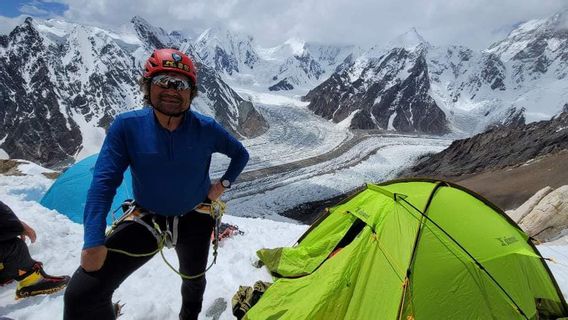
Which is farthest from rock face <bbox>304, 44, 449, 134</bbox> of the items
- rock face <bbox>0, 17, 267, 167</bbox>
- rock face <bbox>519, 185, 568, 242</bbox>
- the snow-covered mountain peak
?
rock face <bbox>519, 185, 568, 242</bbox>

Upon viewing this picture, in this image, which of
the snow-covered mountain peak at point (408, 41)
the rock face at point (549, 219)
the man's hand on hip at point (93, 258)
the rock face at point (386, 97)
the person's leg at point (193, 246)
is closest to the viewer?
the man's hand on hip at point (93, 258)

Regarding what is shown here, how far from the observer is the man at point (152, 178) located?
10.0 ft

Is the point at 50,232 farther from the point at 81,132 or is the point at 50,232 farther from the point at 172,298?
the point at 81,132

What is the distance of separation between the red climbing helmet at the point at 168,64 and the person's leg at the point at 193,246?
1.30 m

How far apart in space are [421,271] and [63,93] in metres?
90.5

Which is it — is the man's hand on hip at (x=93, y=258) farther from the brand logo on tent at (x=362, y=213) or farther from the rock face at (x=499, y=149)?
the rock face at (x=499, y=149)

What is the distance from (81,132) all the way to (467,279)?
3268 inches

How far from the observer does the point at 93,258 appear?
2.98 m

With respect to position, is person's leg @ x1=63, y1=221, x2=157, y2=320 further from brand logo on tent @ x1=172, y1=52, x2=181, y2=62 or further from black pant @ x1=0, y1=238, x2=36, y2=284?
black pant @ x1=0, y1=238, x2=36, y2=284

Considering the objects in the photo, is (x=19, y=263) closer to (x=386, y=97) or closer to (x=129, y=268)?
(x=129, y=268)

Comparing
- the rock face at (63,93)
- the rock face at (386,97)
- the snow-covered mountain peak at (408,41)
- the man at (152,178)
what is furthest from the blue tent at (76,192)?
the snow-covered mountain peak at (408,41)

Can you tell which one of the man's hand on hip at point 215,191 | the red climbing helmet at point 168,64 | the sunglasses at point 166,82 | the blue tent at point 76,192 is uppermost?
the red climbing helmet at point 168,64

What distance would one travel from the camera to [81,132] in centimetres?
7719

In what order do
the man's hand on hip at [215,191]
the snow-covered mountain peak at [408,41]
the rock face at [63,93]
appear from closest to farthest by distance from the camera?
the man's hand on hip at [215,191], the rock face at [63,93], the snow-covered mountain peak at [408,41]
